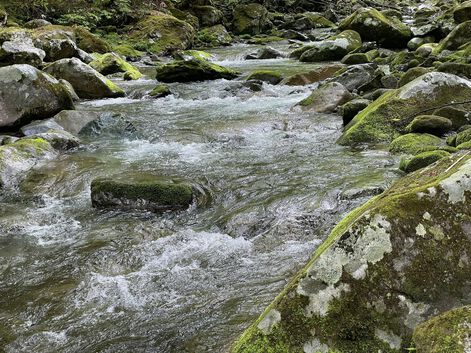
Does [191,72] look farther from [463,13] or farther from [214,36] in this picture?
[214,36]

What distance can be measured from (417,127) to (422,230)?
18.9 feet

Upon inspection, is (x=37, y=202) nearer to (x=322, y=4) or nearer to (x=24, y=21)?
(x=24, y=21)

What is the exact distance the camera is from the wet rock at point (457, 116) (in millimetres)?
A: 8022

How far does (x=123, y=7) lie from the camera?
26828 mm

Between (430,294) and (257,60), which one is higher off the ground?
(430,294)

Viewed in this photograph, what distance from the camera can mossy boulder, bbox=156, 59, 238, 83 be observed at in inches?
617

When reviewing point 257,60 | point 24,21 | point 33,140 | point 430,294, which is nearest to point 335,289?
point 430,294

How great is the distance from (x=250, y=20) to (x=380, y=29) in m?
12.1

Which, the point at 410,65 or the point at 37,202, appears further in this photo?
the point at 410,65

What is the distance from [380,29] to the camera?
20.0m

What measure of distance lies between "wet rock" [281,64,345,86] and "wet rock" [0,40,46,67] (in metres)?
7.72

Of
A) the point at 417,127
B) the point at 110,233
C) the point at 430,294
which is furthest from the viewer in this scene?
the point at 417,127

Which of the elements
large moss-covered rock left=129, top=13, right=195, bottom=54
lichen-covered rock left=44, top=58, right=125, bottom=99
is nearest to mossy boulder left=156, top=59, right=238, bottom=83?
lichen-covered rock left=44, top=58, right=125, bottom=99

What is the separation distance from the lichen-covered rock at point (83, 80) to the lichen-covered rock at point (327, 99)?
229 inches
